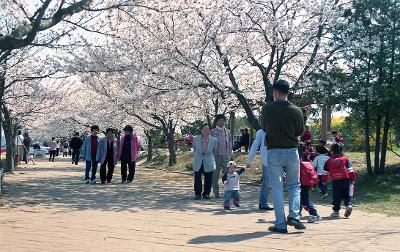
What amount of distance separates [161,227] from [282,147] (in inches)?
73.2

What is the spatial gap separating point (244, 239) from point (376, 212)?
12.7 ft

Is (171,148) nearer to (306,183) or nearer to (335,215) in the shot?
(335,215)

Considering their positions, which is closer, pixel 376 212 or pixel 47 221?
pixel 47 221

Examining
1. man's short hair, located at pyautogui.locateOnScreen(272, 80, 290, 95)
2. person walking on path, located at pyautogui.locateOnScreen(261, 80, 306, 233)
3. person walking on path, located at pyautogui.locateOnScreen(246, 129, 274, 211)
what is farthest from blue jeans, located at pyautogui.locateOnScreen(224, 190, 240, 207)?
man's short hair, located at pyautogui.locateOnScreen(272, 80, 290, 95)

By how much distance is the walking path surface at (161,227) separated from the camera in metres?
5.21

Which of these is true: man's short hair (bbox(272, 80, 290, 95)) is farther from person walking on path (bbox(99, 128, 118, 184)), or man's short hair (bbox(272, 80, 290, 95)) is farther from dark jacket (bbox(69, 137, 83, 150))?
dark jacket (bbox(69, 137, 83, 150))

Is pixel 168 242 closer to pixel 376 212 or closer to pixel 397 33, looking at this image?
pixel 376 212

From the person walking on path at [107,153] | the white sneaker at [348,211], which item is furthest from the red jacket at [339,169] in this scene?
the person walking on path at [107,153]

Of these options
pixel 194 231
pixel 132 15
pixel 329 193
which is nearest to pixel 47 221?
pixel 194 231

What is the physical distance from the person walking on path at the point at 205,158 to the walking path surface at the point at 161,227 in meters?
0.36

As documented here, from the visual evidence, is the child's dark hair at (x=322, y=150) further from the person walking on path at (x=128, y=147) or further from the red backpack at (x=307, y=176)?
the person walking on path at (x=128, y=147)

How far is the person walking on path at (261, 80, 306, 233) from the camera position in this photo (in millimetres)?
5965

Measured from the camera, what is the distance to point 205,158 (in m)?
9.97

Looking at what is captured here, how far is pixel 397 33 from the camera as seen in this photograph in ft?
41.0
